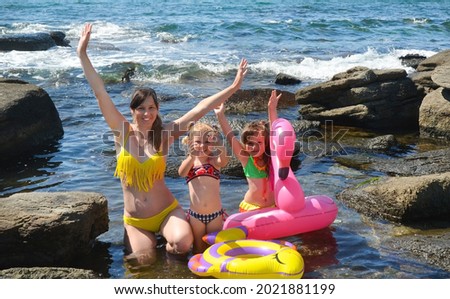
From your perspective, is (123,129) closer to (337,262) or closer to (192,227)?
(192,227)

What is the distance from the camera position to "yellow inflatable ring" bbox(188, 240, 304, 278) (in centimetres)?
470

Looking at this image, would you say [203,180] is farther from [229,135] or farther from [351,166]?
[351,166]

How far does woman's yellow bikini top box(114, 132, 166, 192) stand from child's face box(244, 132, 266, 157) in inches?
42.3

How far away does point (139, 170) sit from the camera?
5477mm

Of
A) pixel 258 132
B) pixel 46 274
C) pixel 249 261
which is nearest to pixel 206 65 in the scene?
pixel 258 132

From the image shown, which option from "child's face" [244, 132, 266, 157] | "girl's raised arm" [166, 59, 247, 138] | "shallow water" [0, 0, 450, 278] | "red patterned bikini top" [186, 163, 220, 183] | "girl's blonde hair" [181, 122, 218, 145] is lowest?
"shallow water" [0, 0, 450, 278]

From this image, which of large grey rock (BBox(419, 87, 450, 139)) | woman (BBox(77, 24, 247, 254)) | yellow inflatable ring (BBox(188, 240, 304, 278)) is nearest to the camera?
yellow inflatable ring (BBox(188, 240, 304, 278))

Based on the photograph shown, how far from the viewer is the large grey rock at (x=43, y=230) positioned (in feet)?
17.0

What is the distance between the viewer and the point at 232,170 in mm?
8109

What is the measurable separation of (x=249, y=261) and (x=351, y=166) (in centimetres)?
414

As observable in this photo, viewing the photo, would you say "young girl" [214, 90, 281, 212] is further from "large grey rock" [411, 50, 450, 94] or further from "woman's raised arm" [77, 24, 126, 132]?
"large grey rock" [411, 50, 450, 94]

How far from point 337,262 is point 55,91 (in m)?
10.6

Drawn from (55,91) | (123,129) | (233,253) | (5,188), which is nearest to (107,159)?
(5,188)

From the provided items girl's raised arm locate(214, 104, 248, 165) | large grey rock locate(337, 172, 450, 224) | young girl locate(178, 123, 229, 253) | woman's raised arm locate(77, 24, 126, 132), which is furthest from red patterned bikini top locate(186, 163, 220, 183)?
large grey rock locate(337, 172, 450, 224)
